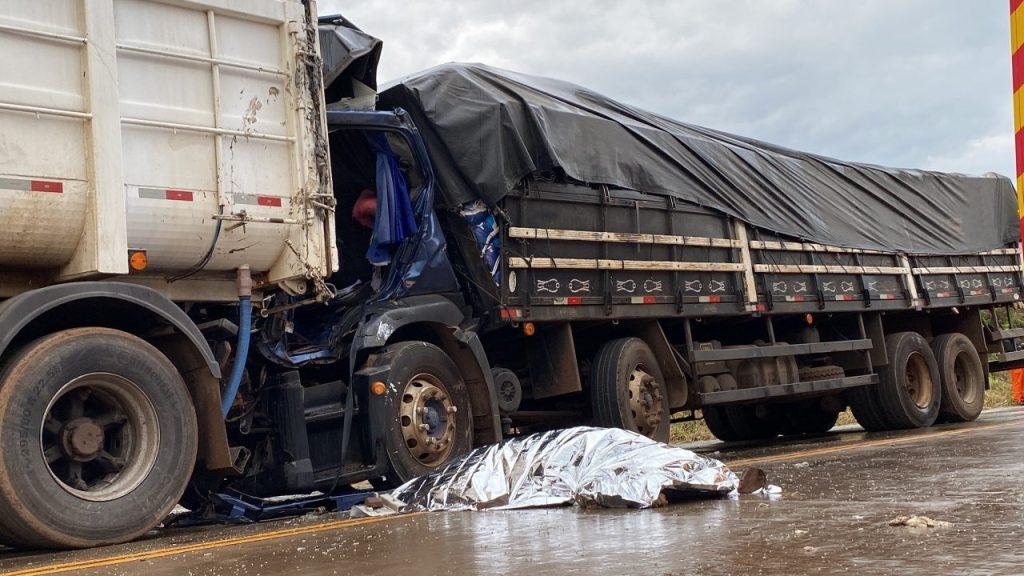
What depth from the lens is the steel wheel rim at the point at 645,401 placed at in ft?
30.6

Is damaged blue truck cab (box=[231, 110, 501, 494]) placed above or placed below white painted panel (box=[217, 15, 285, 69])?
below

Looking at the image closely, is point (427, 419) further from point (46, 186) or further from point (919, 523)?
point (919, 523)

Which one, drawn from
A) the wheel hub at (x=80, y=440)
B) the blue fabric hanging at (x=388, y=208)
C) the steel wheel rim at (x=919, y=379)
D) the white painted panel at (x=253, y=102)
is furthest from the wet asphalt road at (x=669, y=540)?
the steel wheel rim at (x=919, y=379)

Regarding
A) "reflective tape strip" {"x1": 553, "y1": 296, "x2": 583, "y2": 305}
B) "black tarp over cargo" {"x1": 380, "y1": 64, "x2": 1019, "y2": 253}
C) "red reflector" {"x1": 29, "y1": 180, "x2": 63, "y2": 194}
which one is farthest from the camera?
"reflective tape strip" {"x1": 553, "y1": 296, "x2": 583, "y2": 305}

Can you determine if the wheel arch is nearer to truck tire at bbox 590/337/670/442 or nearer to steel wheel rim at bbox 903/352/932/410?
truck tire at bbox 590/337/670/442

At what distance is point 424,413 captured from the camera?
740cm

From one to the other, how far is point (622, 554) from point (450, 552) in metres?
0.74

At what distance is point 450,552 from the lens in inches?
173

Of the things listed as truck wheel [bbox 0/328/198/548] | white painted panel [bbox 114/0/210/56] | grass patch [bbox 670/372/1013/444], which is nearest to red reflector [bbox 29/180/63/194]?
truck wheel [bbox 0/328/198/548]

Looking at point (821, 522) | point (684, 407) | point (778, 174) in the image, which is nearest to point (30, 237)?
point (821, 522)

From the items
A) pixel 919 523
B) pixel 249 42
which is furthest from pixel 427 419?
pixel 919 523

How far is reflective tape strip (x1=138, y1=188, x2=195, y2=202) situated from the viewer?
234 inches

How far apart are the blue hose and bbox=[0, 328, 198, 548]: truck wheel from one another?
388 millimetres

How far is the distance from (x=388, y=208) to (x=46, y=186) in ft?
8.69
